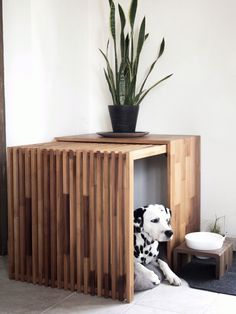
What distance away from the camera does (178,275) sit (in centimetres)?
250

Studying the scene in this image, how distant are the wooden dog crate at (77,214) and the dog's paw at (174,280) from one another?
197mm

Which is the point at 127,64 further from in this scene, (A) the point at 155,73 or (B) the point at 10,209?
(B) the point at 10,209

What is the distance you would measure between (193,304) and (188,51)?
1.68m

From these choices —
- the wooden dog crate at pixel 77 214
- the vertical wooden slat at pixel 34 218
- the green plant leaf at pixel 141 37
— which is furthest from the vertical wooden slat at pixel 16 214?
the green plant leaf at pixel 141 37

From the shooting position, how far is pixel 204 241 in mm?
2523

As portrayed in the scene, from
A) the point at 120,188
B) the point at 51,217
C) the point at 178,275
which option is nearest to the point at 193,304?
the point at 178,275

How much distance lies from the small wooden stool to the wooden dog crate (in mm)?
57

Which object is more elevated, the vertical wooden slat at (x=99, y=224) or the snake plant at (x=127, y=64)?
the snake plant at (x=127, y=64)

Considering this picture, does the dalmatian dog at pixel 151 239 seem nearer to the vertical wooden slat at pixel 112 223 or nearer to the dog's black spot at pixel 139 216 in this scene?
the dog's black spot at pixel 139 216

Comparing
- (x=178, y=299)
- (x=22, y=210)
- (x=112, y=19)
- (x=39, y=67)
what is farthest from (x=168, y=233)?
(x=112, y=19)

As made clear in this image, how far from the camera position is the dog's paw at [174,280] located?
2.34 meters

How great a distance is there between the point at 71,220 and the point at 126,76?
3.86 feet

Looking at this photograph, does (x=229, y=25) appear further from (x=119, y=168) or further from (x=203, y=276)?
(x=203, y=276)

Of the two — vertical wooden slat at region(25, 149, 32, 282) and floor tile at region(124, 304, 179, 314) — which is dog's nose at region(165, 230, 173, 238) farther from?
vertical wooden slat at region(25, 149, 32, 282)
